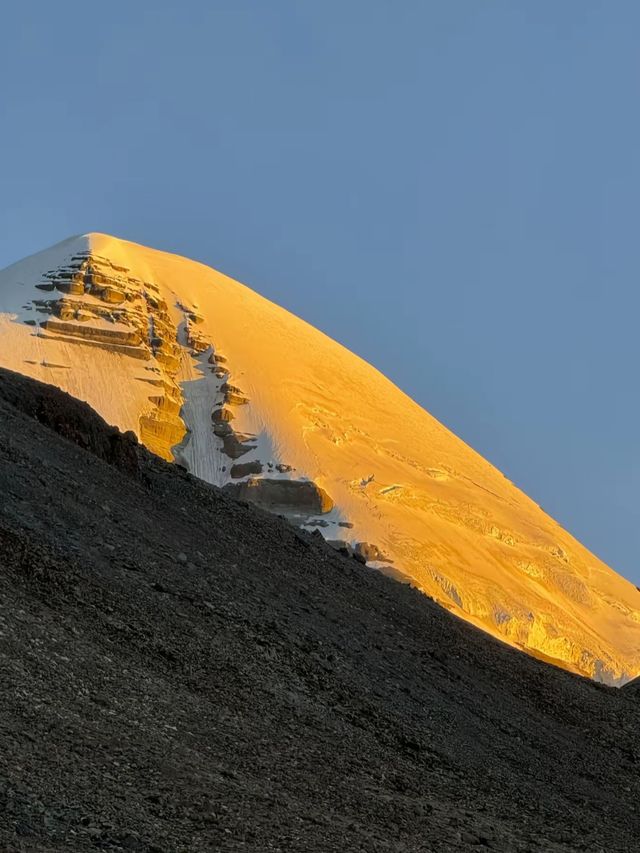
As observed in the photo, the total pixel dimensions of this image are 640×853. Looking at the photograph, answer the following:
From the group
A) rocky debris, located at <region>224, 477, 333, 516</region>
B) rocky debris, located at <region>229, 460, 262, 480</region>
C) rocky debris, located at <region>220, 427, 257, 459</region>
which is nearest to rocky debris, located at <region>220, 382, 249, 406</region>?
rocky debris, located at <region>220, 427, 257, 459</region>

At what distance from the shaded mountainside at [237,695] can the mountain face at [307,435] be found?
157 feet

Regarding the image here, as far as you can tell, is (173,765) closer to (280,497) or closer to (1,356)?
(280,497)

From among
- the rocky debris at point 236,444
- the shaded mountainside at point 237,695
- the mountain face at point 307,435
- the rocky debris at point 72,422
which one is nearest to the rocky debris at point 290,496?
the mountain face at point 307,435

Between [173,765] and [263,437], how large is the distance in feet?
280

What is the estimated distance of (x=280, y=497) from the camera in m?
84.6

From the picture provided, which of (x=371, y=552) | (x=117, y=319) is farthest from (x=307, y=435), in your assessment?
(x=117, y=319)

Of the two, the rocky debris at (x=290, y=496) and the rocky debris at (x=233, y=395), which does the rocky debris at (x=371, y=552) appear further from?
the rocky debris at (x=233, y=395)

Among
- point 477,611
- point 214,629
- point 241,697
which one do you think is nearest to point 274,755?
point 241,697

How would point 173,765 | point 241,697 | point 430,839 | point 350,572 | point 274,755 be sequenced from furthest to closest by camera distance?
point 350,572 < point 241,697 < point 274,755 < point 430,839 < point 173,765

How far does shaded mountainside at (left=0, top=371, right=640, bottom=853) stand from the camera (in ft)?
37.4

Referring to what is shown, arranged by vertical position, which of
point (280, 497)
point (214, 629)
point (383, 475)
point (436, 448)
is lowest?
point (214, 629)

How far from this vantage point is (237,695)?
16.8 m

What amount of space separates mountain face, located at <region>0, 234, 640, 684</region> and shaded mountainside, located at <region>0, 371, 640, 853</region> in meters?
47.7

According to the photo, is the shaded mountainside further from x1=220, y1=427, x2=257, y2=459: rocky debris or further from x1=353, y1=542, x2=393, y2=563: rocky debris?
x1=220, y1=427, x2=257, y2=459: rocky debris
